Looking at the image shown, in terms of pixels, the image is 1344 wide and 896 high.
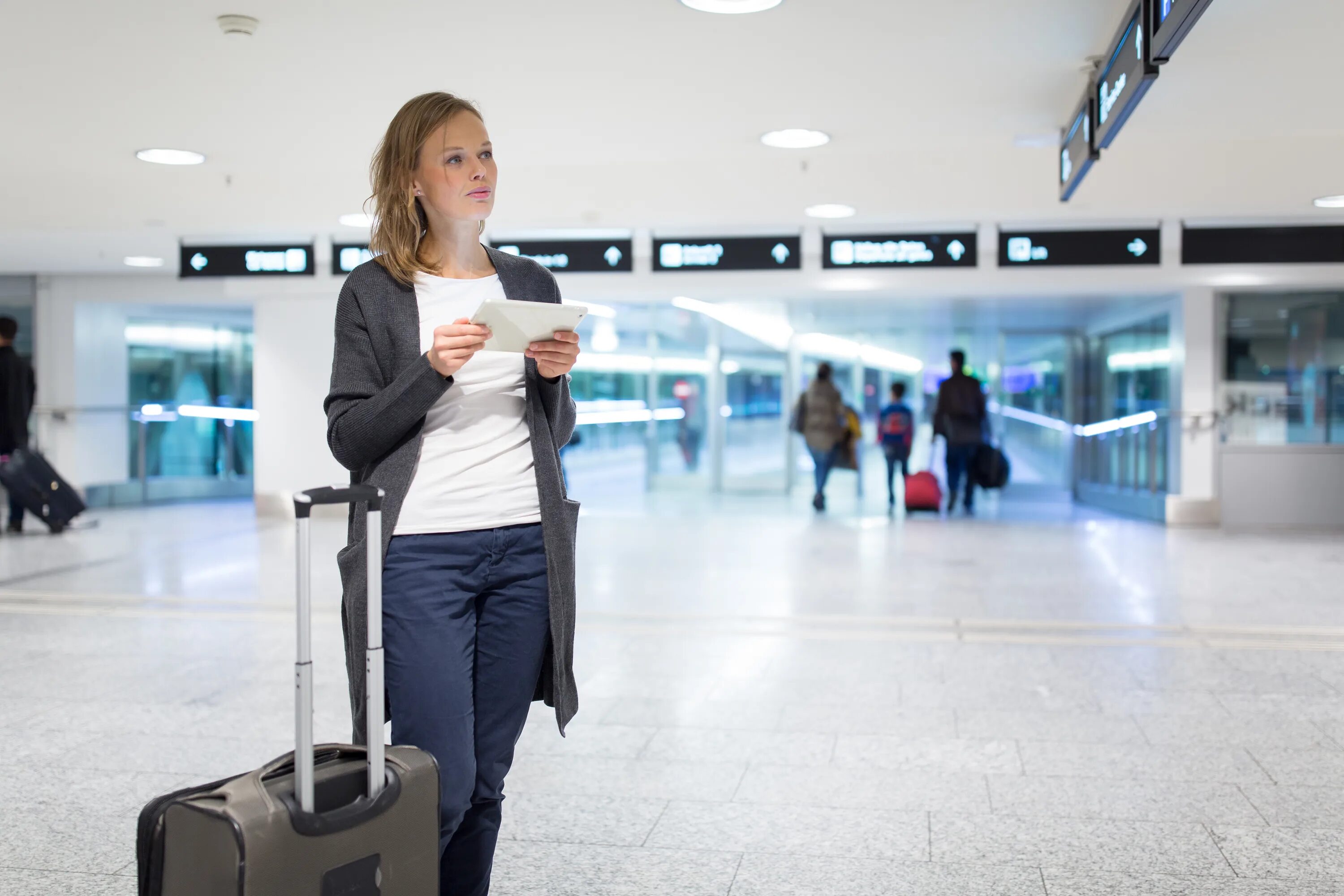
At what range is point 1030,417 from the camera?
57.7 ft

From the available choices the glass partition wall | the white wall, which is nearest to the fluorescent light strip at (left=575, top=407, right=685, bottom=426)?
the white wall

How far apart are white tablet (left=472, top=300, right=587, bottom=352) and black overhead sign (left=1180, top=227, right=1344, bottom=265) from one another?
299 inches

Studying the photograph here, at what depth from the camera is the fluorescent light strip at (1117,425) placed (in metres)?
12.8

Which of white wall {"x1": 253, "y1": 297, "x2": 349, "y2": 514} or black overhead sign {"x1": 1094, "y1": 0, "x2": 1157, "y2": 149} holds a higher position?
black overhead sign {"x1": 1094, "y1": 0, "x2": 1157, "y2": 149}

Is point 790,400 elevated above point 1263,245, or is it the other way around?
point 1263,245

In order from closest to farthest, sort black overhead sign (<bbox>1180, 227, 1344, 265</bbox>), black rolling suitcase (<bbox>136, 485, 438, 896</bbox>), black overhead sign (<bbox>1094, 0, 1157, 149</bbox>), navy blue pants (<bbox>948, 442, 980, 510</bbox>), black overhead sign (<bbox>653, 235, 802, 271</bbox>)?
black rolling suitcase (<bbox>136, 485, 438, 896</bbox>)
black overhead sign (<bbox>1094, 0, 1157, 149</bbox>)
black overhead sign (<bbox>1180, 227, 1344, 265</bbox>)
black overhead sign (<bbox>653, 235, 802, 271</bbox>)
navy blue pants (<bbox>948, 442, 980, 510</bbox>)

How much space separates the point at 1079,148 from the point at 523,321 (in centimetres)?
452

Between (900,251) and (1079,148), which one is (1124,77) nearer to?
(1079,148)

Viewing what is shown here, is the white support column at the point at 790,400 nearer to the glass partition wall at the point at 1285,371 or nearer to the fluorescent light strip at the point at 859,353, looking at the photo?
the fluorescent light strip at the point at 859,353

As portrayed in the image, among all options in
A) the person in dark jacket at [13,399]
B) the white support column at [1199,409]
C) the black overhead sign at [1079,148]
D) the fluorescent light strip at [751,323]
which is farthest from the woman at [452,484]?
the fluorescent light strip at [751,323]

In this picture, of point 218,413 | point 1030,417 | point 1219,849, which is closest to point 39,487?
point 218,413

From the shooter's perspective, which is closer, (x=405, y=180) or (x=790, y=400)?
(x=405, y=180)

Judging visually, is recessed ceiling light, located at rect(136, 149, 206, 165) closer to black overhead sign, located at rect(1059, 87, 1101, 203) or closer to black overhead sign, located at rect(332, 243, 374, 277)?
black overhead sign, located at rect(332, 243, 374, 277)

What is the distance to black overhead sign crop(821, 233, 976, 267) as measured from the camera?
9.11m
